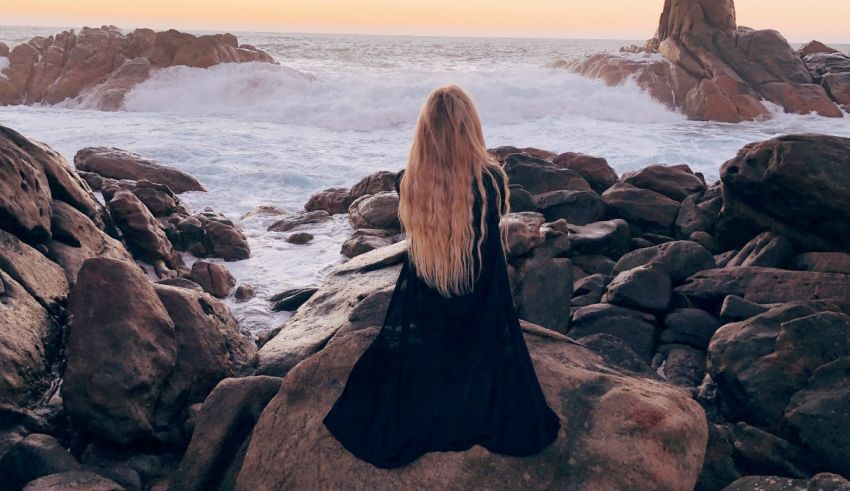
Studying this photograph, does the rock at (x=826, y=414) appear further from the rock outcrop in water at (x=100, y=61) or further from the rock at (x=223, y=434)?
the rock outcrop in water at (x=100, y=61)

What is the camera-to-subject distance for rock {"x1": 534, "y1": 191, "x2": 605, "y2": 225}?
400 inches

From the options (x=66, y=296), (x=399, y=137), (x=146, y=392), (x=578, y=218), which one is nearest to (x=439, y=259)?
(x=146, y=392)

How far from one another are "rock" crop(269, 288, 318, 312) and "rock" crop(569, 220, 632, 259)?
3248mm

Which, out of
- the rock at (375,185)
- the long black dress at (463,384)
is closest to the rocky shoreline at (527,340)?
the long black dress at (463,384)

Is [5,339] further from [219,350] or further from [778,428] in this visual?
[778,428]

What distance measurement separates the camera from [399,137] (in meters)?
21.9

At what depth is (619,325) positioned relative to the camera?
7004 mm

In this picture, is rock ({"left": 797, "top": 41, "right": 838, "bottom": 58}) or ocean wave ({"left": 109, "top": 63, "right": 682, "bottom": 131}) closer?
ocean wave ({"left": 109, "top": 63, "right": 682, "bottom": 131})

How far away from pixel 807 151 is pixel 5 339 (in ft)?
25.2

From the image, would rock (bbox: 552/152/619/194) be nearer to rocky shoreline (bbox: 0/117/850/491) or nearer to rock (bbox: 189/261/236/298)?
rocky shoreline (bbox: 0/117/850/491)

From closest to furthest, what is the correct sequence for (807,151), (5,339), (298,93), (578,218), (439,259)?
(439,259) → (5,339) → (807,151) → (578,218) → (298,93)

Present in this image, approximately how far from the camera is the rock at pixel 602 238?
9023 mm

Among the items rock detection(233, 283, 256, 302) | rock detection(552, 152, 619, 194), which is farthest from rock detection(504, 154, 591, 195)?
rock detection(233, 283, 256, 302)

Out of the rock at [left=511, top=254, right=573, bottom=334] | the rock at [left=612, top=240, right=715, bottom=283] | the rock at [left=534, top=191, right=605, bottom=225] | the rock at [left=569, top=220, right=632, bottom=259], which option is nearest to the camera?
the rock at [left=511, top=254, right=573, bottom=334]
